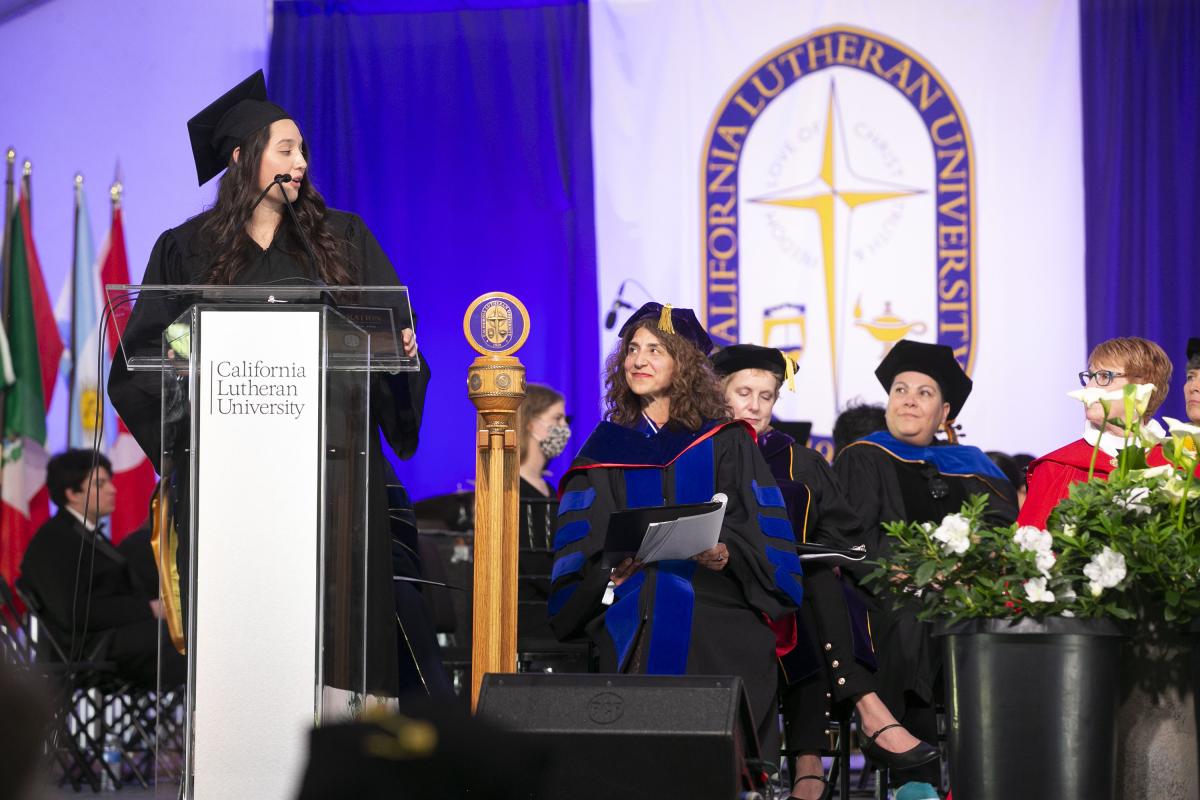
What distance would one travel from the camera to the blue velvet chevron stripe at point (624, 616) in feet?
14.4

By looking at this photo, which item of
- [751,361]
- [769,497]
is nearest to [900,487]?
[751,361]

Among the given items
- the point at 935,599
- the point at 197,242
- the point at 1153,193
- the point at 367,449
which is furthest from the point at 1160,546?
the point at 1153,193

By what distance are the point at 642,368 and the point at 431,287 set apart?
390 centimetres

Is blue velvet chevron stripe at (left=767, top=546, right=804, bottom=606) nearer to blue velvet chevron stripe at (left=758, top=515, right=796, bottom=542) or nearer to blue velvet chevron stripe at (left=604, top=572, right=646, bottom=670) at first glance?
blue velvet chevron stripe at (left=758, top=515, right=796, bottom=542)

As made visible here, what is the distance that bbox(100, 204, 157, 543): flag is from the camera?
8281 millimetres

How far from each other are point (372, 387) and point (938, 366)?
9.14ft

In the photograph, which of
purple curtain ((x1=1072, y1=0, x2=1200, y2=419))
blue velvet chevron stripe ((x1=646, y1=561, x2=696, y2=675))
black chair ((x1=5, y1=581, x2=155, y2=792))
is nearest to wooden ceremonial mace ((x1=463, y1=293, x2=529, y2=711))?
blue velvet chevron stripe ((x1=646, y1=561, x2=696, y2=675))

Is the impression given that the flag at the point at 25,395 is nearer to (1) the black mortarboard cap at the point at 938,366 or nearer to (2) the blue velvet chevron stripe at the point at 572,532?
(2) the blue velvet chevron stripe at the point at 572,532

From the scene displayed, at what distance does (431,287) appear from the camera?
27.7ft

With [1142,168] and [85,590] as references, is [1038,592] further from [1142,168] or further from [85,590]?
[1142,168]

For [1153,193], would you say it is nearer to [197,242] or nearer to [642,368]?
[642,368]

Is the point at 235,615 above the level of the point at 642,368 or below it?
below

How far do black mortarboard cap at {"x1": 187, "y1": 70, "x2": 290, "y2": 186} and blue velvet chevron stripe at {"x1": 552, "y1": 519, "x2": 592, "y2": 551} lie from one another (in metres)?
1.48

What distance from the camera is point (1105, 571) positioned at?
3.00 m
